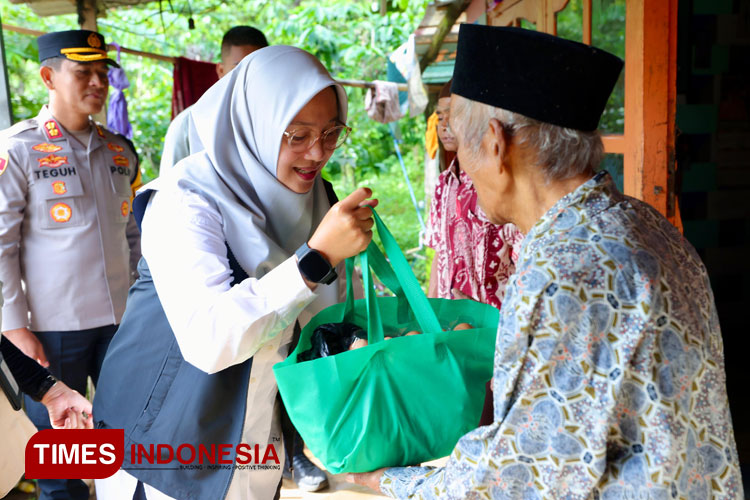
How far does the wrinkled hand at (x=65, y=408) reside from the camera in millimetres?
1879

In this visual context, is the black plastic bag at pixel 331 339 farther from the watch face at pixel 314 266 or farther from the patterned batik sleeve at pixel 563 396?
the patterned batik sleeve at pixel 563 396

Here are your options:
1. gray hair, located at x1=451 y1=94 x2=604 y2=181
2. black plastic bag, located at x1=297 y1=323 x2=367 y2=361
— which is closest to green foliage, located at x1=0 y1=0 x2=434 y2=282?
black plastic bag, located at x1=297 y1=323 x2=367 y2=361

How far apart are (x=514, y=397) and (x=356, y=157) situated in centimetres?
1003

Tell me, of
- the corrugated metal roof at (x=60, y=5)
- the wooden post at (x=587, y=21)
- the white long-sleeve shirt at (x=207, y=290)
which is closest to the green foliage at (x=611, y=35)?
the wooden post at (x=587, y=21)

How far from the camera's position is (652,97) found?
233 centimetres

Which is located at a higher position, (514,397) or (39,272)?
(514,397)

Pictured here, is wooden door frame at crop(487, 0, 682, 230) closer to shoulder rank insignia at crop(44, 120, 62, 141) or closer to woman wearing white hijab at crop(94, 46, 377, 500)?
woman wearing white hijab at crop(94, 46, 377, 500)

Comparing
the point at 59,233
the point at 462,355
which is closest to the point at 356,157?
the point at 59,233

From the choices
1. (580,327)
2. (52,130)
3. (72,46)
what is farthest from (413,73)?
(580,327)

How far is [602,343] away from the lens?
980mm

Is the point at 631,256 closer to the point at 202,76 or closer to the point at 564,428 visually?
the point at 564,428

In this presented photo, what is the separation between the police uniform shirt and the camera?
9.21 ft

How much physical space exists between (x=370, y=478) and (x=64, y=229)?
2.19 meters

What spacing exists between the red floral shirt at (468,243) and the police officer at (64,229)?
1522mm
